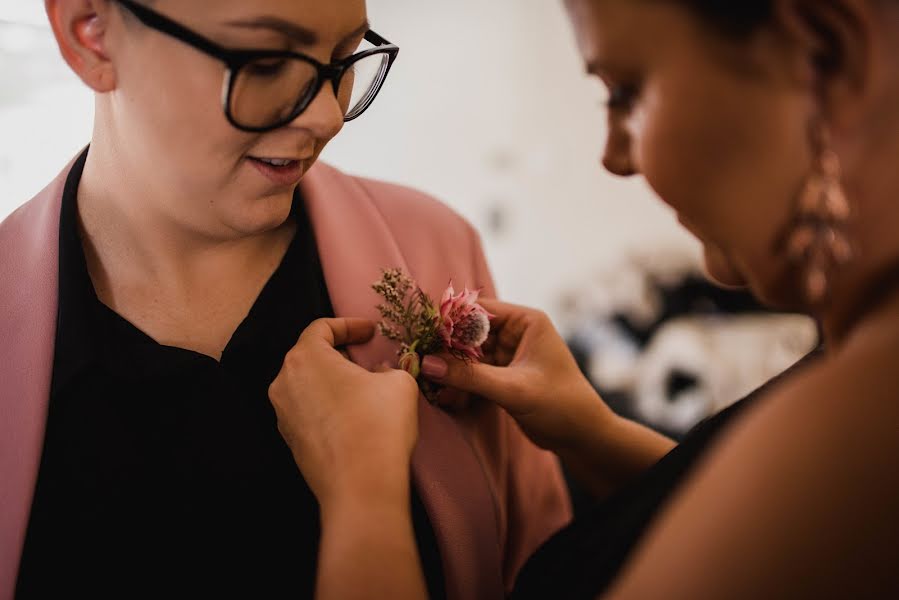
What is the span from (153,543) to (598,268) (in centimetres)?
208

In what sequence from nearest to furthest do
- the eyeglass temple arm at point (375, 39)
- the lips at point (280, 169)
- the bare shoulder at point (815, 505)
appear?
1. the bare shoulder at point (815, 505)
2. the lips at point (280, 169)
3. the eyeglass temple arm at point (375, 39)

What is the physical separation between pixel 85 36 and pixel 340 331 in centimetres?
52

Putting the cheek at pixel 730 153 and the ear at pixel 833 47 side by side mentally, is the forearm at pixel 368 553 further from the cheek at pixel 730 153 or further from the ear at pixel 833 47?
the ear at pixel 833 47

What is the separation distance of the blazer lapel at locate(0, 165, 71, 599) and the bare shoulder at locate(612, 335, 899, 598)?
0.80 meters

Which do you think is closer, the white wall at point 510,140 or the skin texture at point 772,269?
the skin texture at point 772,269

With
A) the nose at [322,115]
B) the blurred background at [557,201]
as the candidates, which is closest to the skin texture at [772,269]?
the nose at [322,115]

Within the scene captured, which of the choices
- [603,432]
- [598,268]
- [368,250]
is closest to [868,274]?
[603,432]

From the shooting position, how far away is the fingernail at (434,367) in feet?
3.57

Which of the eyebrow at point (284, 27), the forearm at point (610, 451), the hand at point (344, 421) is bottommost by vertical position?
the forearm at point (610, 451)

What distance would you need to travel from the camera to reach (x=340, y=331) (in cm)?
113

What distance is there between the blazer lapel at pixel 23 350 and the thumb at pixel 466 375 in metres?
0.52

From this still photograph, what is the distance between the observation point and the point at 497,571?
1132mm

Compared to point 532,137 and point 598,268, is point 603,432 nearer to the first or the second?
point 598,268

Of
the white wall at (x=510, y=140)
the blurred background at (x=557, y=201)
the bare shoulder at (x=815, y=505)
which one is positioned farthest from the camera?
the white wall at (x=510, y=140)
